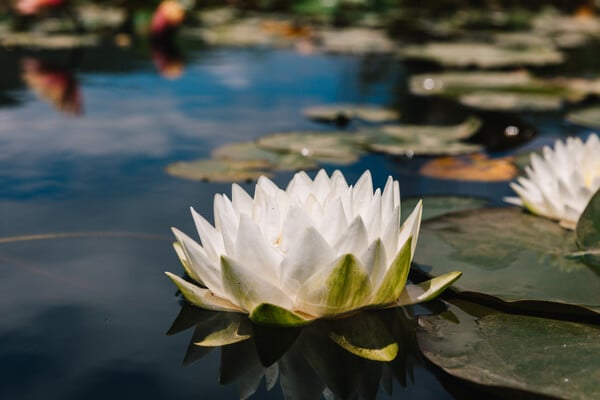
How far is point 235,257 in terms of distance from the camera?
1.03 meters

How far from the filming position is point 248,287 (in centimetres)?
99

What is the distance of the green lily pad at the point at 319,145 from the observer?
2.09 metres

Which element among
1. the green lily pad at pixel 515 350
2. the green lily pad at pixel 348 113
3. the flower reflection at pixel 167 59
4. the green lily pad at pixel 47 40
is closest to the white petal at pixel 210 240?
the green lily pad at pixel 515 350

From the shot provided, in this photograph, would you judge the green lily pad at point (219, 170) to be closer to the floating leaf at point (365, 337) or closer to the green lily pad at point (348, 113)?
the green lily pad at point (348, 113)

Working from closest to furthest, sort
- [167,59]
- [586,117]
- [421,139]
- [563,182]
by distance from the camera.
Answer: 1. [563,182]
2. [421,139]
3. [586,117]
4. [167,59]

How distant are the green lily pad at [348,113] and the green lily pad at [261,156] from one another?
537mm

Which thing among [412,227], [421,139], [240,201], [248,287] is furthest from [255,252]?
[421,139]

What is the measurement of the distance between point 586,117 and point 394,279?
198 centimetres

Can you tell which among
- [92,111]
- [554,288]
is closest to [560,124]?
[554,288]

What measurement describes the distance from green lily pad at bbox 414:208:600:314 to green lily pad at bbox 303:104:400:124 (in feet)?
3.99

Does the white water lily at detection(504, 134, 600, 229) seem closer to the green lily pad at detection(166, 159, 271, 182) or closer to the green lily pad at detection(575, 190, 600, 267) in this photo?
the green lily pad at detection(575, 190, 600, 267)

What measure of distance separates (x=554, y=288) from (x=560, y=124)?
171 cm

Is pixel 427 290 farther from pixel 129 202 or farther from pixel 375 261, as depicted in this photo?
pixel 129 202

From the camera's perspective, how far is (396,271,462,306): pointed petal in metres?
1.08
